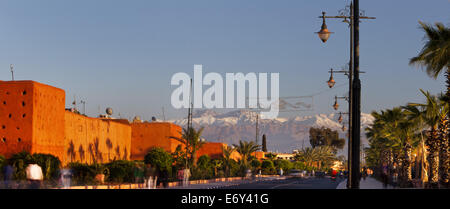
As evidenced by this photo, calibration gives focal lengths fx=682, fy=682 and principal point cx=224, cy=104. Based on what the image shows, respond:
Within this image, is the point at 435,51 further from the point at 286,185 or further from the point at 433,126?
the point at 286,185

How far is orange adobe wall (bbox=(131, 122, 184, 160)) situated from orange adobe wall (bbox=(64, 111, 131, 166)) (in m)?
2.20

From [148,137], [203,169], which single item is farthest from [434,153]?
[148,137]

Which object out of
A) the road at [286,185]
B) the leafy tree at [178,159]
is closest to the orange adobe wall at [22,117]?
the road at [286,185]

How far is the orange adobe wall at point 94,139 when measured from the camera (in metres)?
47.8

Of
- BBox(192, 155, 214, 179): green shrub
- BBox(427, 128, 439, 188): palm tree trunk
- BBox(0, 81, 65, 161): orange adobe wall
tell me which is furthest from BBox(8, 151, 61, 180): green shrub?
BBox(192, 155, 214, 179): green shrub

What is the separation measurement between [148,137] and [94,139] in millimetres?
16416

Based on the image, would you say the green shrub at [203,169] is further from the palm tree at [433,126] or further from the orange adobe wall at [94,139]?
the palm tree at [433,126]

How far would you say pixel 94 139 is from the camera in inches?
2127

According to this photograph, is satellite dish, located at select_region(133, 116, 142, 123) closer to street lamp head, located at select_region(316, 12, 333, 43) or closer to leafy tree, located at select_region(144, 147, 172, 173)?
leafy tree, located at select_region(144, 147, 172, 173)

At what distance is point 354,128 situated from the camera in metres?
17.7

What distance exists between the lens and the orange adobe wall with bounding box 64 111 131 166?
4778cm

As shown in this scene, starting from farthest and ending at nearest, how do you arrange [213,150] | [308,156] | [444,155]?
[308,156] → [213,150] → [444,155]
